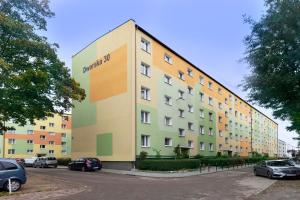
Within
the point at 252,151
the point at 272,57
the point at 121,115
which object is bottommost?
the point at 252,151

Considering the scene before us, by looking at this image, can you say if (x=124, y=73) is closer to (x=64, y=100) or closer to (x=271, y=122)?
(x=64, y=100)

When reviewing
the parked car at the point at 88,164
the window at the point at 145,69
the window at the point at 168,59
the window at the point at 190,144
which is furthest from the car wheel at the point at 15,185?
the window at the point at 190,144

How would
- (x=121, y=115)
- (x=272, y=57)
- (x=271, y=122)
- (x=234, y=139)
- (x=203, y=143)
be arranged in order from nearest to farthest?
(x=272, y=57)
(x=121, y=115)
(x=203, y=143)
(x=234, y=139)
(x=271, y=122)

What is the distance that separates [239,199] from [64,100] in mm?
18127

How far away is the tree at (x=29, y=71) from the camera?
79.3 feet

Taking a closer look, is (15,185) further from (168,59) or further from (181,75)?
(181,75)

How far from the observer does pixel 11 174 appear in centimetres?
1652

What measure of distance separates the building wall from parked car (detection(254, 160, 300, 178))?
12.0 m

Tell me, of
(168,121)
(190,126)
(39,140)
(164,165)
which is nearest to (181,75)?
(190,126)

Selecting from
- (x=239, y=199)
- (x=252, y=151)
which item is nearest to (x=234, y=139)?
(x=252, y=151)

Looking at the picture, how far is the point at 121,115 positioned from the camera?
118ft

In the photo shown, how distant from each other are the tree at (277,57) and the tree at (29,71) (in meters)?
13.6

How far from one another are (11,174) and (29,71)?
28.1 ft

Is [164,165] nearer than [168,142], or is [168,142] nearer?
[164,165]
